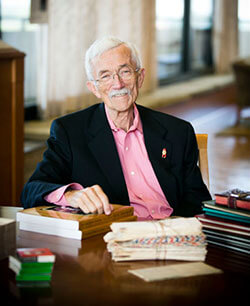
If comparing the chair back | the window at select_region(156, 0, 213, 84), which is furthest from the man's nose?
the window at select_region(156, 0, 213, 84)

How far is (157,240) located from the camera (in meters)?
1.50

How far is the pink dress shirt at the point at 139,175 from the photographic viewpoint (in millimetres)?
2303

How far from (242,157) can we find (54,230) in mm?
5024

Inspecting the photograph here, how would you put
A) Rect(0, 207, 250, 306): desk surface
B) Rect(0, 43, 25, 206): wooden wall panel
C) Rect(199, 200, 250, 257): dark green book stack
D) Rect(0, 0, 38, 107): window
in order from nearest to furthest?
Rect(0, 207, 250, 306): desk surface < Rect(199, 200, 250, 257): dark green book stack < Rect(0, 43, 25, 206): wooden wall panel < Rect(0, 0, 38, 107): window

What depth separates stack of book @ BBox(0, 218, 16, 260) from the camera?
4.97 ft

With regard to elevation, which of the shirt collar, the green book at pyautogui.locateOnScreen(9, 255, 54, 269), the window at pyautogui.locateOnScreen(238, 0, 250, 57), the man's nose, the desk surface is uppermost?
the window at pyautogui.locateOnScreen(238, 0, 250, 57)

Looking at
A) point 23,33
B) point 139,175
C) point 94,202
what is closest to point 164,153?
point 139,175

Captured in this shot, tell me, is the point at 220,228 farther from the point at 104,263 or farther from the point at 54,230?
the point at 54,230

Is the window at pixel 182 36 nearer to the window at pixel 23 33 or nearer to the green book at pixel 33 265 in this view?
the window at pixel 23 33

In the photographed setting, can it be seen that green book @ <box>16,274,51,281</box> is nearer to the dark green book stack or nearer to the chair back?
the dark green book stack

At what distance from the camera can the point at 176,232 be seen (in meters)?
1.49

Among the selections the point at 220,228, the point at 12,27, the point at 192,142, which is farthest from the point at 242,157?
the point at 220,228

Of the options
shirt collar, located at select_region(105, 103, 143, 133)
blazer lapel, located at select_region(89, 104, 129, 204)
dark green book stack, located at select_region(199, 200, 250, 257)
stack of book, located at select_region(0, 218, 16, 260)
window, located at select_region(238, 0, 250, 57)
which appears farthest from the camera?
window, located at select_region(238, 0, 250, 57)

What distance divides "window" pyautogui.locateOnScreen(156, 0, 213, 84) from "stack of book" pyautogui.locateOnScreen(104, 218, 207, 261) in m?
11.6
